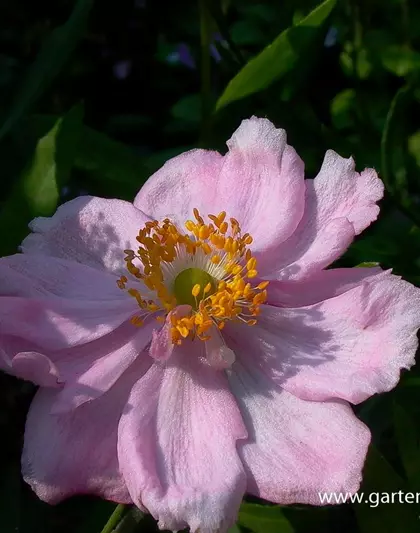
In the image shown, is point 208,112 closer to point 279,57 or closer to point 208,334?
point 279,57

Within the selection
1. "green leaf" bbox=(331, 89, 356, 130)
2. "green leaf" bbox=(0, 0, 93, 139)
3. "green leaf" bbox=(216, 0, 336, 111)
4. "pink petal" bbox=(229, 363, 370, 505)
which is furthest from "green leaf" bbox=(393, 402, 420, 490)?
"green leaf" bbox=(0, 0, 93, 139)

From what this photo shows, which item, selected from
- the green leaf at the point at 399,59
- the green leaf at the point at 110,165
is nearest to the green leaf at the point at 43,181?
the green leaf at the point at 110,165

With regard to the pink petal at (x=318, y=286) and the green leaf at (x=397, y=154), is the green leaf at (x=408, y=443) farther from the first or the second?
the green leaf at (x=397, y=154)

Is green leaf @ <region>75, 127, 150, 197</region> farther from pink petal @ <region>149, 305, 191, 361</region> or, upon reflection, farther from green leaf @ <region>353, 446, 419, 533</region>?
green leaf @ <region>353, 446, 419, 533</region>

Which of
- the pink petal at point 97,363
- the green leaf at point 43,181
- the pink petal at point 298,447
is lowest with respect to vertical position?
the pink petal at point 298,447

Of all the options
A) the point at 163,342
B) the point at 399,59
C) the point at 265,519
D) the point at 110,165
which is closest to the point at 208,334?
the point at 163,342

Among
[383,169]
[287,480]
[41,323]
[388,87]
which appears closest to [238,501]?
[287,480]
